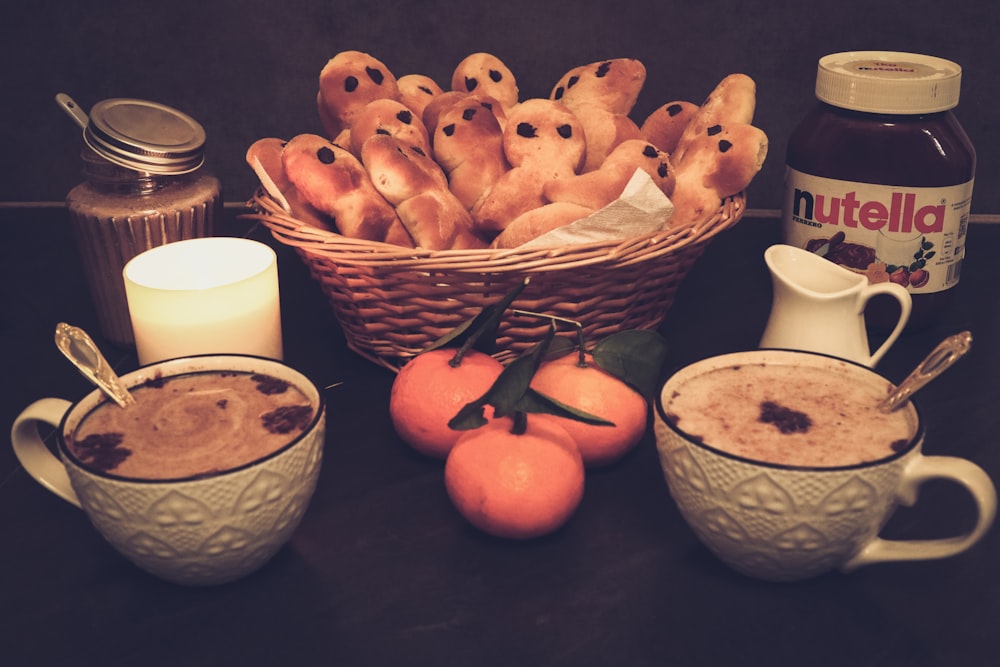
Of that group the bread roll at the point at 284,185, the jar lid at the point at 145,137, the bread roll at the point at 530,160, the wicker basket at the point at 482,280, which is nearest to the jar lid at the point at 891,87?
the wicker basket at the point at 482,280

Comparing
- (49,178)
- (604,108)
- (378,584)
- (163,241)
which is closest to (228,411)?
(378,584)

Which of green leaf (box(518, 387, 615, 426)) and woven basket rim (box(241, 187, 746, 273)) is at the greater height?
woven basket rim (box(241, 187, 746, 273))

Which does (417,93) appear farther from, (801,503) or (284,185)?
(801,503)

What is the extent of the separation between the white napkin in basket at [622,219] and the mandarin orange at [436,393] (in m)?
0.11

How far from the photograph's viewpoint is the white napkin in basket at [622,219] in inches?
32.7

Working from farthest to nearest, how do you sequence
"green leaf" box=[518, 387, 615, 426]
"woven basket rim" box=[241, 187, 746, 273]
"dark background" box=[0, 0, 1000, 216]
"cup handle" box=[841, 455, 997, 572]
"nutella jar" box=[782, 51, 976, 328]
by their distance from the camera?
"dark background" box=[0, 0, 1000, 216], "nutella jar" box=[782, 51, 976, 328], "woven basket rim" box=[241, 187, 746, 273], "green leaf" box=[518, 387, 615, 426], "cup handle" box=[841, 455, 997, 572]

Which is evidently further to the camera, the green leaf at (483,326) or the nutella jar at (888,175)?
the nutella jar at (888,175)

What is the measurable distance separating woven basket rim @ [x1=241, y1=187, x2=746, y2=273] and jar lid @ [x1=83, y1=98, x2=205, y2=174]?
146 mm

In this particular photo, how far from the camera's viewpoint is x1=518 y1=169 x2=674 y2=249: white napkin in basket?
2.72 feet

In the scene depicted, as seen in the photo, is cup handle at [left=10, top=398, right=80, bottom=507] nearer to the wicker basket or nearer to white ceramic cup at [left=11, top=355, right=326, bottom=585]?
white ceramic cup at [left=11, top=355, right=326, bottom=585]

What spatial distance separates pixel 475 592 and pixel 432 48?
943mm

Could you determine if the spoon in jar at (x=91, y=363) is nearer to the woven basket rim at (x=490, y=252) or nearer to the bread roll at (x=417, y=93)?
the woven basket rim at (x=490, y=252)

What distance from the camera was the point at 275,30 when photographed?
55.7 inches

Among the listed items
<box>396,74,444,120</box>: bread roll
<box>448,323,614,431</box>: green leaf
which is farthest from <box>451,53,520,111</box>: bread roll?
<box>448,323,614,431</box>: green leaf
